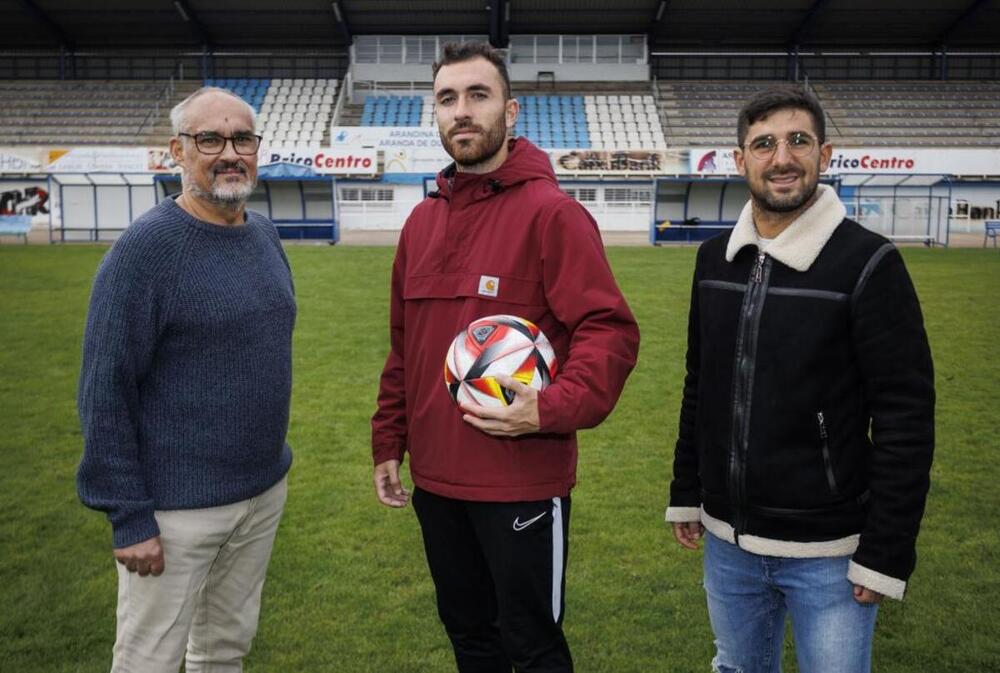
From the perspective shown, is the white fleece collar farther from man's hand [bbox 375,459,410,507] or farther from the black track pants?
man's hand [bbox 375,459,410,507]

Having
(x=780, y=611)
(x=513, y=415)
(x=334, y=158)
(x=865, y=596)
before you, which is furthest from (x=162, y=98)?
(x=865, y=596)

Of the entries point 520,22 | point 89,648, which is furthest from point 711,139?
point 89,648

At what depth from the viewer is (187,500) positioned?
2680mm

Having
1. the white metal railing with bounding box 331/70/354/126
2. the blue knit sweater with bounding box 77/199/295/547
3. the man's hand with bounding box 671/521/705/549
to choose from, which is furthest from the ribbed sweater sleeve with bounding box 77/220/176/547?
the white metal railing with bounding box 331/70/354/126

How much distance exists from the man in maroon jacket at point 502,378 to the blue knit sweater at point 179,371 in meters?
0.49

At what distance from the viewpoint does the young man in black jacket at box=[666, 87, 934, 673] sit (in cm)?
225

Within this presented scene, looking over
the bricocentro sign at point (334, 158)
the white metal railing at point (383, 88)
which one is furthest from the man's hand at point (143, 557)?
the white metal railing at point (383, 88)

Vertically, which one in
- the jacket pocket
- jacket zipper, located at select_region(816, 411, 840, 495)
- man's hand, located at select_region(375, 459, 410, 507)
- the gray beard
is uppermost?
the gray beard

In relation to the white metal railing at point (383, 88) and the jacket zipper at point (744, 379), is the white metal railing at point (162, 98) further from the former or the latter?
the jacket zipper at point (744, 379)

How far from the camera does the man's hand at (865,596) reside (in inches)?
89.7

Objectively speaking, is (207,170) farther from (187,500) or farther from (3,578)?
(3,578)

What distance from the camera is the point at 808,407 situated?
2.35 meters

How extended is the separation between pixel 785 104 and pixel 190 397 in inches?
76.4

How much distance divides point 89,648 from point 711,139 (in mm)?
39439
